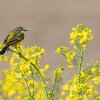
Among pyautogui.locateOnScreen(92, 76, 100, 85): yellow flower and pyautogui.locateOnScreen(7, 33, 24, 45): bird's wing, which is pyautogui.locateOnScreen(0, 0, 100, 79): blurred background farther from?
pyautogui.locateOnScreen(92, 76, 100, 85): yellow flower

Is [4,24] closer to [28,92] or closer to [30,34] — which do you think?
[30,34]

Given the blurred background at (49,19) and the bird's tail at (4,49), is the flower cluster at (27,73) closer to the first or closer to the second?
the bird's tail at (4,49)

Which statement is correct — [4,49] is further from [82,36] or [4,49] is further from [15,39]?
[82,36]

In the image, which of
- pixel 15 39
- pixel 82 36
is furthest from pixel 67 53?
pixel 15 39

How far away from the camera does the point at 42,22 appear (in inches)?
865

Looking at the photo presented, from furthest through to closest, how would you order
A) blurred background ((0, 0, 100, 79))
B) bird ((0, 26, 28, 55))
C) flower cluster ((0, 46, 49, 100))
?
blurred background ((0, 0, 100, 79)), bird ((0, 26, 28, 55)), flower cluster ((0, 46, 49, 100))

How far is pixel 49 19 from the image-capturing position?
72.9 ft

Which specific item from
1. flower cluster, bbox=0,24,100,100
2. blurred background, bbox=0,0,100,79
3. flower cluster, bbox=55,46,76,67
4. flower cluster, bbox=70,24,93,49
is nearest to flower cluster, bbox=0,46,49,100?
flower cluster, bbox=0,24,100,100

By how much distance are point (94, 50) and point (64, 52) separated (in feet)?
41.6

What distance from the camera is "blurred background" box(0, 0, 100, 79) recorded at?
20.0m

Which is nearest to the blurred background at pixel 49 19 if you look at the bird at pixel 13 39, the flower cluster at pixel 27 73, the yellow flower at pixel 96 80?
the bird at pixel 13 39

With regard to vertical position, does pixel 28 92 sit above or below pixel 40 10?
below

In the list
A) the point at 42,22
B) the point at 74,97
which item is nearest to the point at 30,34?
the point at 42,22

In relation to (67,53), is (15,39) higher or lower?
higher
